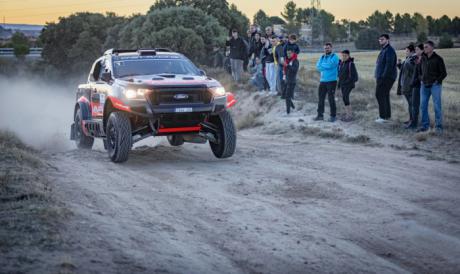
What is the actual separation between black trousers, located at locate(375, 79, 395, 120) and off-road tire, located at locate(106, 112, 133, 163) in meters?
7.17

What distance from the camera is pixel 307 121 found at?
1895cm

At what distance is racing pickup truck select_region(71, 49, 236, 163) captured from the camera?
12312 millimetres

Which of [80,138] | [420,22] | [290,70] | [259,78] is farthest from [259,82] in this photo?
[420,22]

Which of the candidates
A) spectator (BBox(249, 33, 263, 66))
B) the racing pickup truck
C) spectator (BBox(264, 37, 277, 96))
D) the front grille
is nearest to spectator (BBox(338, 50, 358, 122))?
spectator (BBox(264, 37, 277, 96))

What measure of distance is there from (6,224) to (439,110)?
35.7 feet

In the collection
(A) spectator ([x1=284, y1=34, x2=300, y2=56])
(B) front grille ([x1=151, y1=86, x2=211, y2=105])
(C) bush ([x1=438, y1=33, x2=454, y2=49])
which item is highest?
(A) spectator ([x1=284, y1=34, x2=300, y2=56])

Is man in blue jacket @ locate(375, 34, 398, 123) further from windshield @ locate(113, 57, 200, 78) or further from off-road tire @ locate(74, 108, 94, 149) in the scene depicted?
off-road tire @ locate(74, 108, 94, 149)

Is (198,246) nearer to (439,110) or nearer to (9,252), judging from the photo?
(9,252)

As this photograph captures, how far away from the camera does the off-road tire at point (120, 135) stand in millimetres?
12500

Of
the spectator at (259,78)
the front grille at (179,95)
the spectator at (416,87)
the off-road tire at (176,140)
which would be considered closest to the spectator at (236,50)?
the spectator at (259,78)

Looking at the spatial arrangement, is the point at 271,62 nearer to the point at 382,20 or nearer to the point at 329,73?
the point at 329,73

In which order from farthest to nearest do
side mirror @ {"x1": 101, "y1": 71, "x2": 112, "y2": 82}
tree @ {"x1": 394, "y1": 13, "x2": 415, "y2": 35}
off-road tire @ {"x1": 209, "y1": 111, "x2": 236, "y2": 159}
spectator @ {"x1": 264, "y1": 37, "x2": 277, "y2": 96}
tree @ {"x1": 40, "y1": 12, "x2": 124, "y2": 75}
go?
tree @ {"x1": 394, "y1": 13, "x2": 415, "y2": 35} < tree @ {"x1": 40, "y1": 12, "x2": 124, "y2": 75} < spectator @ {"x1": 264, "y1": 37, "x2": 277, "y2": 96} < side mirror @ {"x1": 101, "y1": 71, "x2": 112, "y2": 82} < off-road tire @ {"x1": 209, "y1": 111, "x2": 236, "y2": 159}

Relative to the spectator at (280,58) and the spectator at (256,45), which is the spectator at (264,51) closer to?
the spectator at (256,45)

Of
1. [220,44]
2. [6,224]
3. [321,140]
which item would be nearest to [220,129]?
[321,140]
